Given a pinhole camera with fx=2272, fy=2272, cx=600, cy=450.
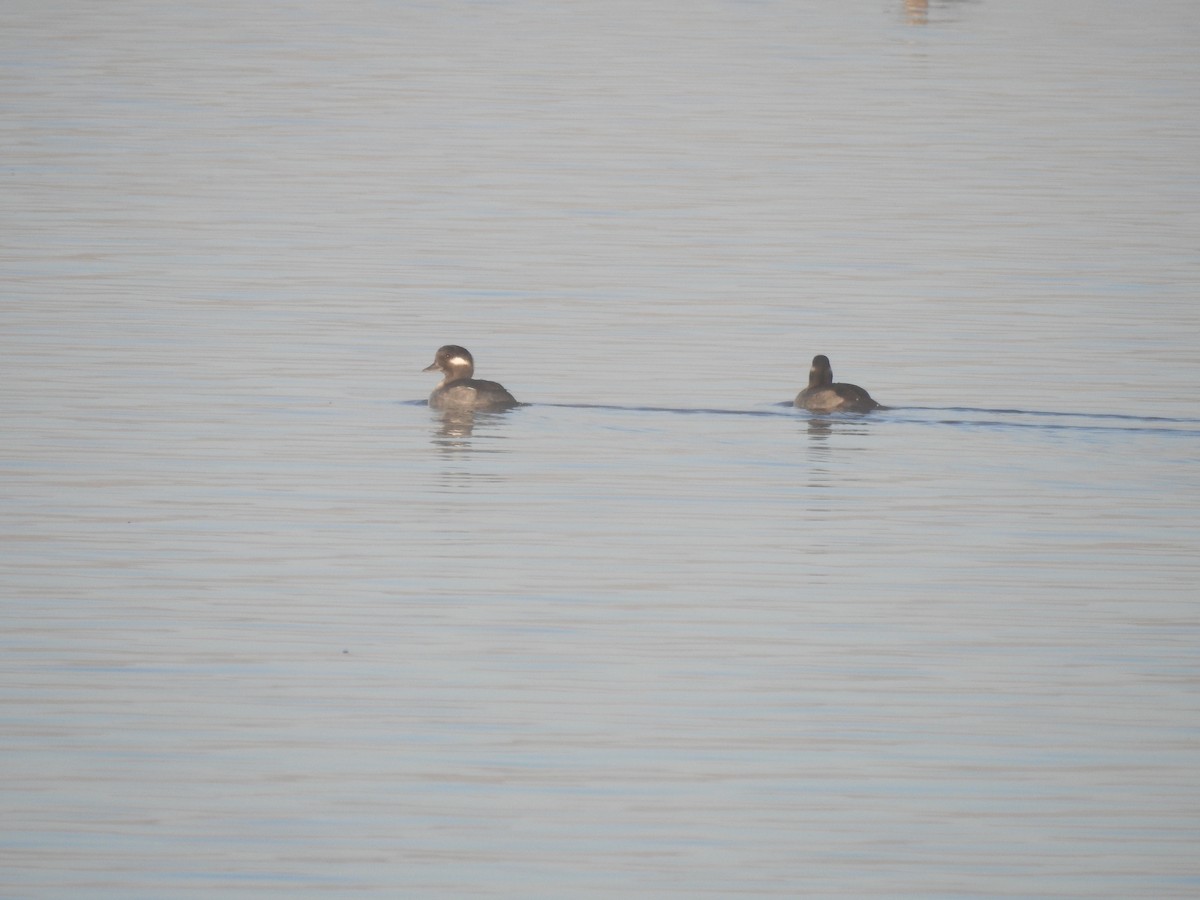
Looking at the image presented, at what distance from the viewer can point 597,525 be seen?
13.9 m

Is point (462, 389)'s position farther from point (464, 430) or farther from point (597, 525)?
point (597, 525)

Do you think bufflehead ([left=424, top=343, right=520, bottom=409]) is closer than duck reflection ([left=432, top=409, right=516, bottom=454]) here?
No

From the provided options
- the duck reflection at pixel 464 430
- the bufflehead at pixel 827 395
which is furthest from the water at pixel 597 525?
the bufflehead at pixel 827 395

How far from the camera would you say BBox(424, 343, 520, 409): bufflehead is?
57.2 ft

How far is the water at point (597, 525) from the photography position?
360 inches

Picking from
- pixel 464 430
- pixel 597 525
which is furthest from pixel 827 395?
pixel 597 525

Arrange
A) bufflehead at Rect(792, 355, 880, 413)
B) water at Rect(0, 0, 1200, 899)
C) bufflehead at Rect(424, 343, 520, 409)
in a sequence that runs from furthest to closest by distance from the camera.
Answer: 1. bufflehead at Rect(424, 343, 520, 409)
2. bufflehead at Rect(792, 355, 880, 413)
3. water at Rect(0, 0, 1200, 899)

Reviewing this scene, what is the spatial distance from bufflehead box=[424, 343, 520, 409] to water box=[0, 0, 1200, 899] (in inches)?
7.1

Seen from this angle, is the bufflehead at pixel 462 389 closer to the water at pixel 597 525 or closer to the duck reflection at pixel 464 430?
the duck reflection at pixel 464 430

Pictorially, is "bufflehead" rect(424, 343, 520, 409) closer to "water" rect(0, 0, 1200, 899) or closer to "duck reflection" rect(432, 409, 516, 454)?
"duck reflection" rect(432, 409, 516, 454)

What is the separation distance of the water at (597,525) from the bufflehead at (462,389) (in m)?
0.18

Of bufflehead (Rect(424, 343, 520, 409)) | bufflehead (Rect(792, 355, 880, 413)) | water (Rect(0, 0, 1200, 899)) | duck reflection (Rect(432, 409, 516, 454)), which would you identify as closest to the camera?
water (Rect(0, 0, 1200, 899))

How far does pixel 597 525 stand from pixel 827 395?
3944 millimetres

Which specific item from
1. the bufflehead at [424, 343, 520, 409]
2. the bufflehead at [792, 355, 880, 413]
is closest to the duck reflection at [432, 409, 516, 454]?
the bufflehead at [424, 343, 520, 409]
